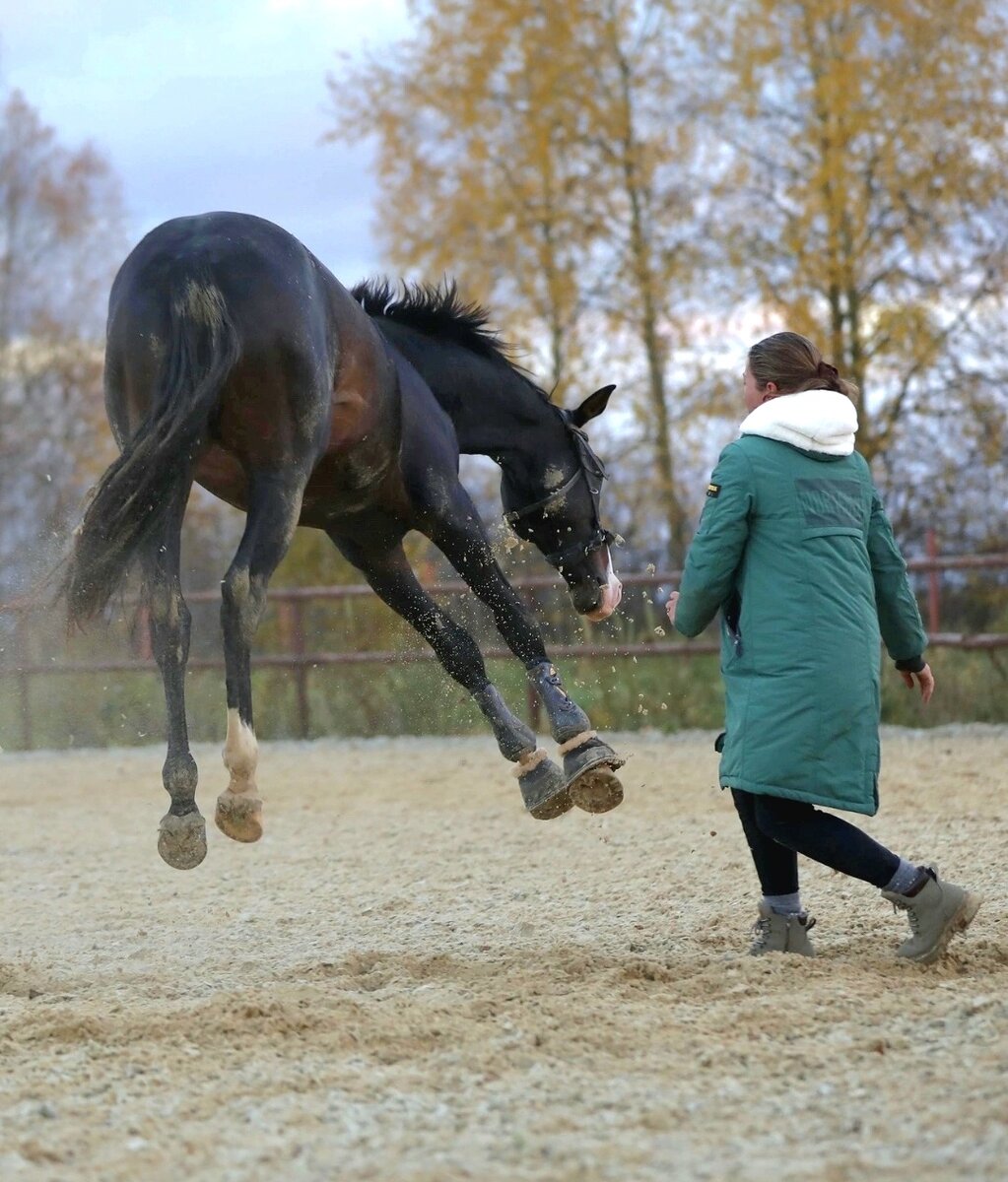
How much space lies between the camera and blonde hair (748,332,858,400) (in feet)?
13.4

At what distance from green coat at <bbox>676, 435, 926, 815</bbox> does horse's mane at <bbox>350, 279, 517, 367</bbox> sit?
5.21 feet

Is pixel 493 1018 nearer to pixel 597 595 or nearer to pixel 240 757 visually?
pixel 240 757

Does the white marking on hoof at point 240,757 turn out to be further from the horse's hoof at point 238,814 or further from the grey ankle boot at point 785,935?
the grey ankle boot at point 785,935

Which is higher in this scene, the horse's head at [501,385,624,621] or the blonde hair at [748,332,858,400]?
the blonde hair at [748,332,858,400]

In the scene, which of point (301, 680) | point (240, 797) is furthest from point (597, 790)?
point (301, 680)

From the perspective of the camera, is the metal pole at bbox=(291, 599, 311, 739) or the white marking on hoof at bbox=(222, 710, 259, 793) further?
the metal pole at bbox=(291, 599, 311, 739)

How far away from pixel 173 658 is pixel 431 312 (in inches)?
65.9

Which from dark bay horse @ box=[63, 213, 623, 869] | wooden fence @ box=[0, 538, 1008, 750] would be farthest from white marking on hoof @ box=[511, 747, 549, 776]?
wooden fence @ box=[0, 538, 1008, 750]

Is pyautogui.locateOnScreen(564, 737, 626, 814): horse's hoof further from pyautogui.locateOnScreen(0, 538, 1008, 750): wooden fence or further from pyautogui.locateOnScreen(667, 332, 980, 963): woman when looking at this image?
pyautogui.locateOnScreen(0, 538, 1008, 750): wooden fence

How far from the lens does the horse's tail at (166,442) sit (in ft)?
13.3

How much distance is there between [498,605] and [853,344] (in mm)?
10178

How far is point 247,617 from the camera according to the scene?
4.11m

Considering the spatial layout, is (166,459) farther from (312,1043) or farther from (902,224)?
(902,224)

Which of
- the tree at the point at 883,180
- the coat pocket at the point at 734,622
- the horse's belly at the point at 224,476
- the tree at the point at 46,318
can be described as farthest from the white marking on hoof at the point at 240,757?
the tree at the point at 46,318
